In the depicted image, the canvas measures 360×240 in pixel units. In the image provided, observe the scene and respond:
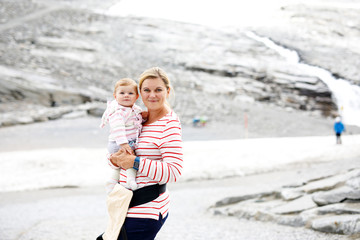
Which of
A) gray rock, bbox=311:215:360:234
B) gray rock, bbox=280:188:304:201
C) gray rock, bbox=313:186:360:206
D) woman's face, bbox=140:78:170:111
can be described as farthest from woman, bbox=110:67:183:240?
gray rock, bbox=280:188:304:201

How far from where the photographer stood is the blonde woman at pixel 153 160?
2033 millimetres

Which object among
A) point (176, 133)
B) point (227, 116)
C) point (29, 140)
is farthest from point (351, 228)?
point (227, 116)

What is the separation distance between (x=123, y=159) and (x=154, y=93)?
0.40 m

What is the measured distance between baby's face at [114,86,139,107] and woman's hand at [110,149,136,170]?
0.30 metres

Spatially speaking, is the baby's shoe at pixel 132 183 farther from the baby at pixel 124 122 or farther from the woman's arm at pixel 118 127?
the woman's arm at pixel 118 127

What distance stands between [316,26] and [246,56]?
706cm

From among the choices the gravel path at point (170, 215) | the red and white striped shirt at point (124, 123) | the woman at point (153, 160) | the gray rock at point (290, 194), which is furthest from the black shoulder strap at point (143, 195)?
the gray rock at point (290, 194)

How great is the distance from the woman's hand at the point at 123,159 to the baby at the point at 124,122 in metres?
0.03

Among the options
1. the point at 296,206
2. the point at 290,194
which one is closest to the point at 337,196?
the point at 296,206

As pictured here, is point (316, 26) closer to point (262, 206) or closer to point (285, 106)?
point (285, 106)

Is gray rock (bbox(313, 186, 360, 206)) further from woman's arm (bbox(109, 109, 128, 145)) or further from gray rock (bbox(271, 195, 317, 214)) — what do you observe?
woman's arm (bbox(109, 109, 128, 145))

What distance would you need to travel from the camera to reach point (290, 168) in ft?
34.4

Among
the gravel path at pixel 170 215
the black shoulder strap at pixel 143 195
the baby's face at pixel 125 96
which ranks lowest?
the gravel path at pixel 170 215

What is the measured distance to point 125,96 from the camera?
227 cm
